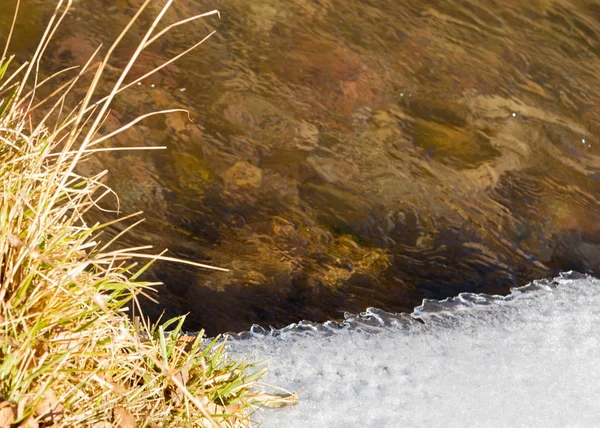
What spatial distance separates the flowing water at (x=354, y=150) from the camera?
3625 millimetres

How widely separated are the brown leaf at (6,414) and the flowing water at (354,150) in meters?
1.59

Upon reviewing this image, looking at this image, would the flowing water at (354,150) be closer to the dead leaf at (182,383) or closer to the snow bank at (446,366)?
the snow bank at (446,366)

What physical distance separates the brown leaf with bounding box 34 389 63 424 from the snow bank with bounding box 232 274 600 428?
0.87 meters

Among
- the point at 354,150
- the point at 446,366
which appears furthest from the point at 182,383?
the point at 354,150

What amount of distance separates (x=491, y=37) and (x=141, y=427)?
13.6ft

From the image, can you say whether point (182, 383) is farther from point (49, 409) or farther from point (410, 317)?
point (410, 317)

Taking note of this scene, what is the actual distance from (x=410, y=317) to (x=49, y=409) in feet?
6.63

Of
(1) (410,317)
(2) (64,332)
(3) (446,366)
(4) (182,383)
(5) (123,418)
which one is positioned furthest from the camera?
(1) (410,317)

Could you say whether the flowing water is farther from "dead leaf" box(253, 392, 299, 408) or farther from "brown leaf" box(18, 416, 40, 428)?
"brown leaf" box(18, 416, 40, 428)

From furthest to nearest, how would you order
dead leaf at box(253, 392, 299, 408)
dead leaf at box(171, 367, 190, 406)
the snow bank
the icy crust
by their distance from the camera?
the icy crust < the snow bank < dead leaf at box(253, 392, 299, 408) < dead leaf at box(171, 367, 190, 406)

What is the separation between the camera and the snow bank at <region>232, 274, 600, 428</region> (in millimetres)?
2719

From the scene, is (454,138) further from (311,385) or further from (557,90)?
(311,385)

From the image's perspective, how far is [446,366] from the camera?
302 cm

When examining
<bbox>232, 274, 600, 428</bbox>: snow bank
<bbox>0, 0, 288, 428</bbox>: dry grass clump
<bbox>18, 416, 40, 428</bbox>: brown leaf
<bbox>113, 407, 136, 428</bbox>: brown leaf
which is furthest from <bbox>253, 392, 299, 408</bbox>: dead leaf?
<bbox>18, 416, 40, 428</bbox>: brown leaf
